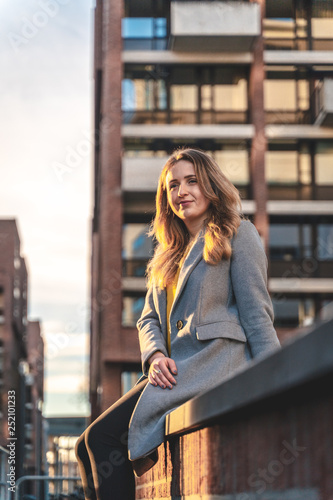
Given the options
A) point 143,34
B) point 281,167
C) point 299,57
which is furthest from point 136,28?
point 281,167

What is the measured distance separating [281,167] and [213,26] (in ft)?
18.6

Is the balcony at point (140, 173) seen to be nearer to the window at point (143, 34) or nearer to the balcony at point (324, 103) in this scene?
the window at point (143, 34)

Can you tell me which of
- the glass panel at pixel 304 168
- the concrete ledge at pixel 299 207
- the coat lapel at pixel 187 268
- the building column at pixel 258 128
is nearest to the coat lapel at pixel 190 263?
the coat lapel at pixel 187 268

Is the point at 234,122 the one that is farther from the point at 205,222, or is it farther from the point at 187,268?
the point at 187,268

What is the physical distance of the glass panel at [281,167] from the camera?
30953 millimetres

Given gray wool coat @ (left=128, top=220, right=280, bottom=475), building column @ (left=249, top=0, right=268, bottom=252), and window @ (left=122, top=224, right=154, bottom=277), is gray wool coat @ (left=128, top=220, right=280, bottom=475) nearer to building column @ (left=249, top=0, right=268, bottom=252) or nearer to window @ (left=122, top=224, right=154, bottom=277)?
window @ (left=122, top=224, right=154, bottom=277)

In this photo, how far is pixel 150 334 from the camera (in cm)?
365

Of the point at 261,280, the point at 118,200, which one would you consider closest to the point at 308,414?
the point at 261,280

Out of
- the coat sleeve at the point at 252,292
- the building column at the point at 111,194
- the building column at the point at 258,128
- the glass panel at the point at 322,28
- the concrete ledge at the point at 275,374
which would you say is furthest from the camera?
the glass panel at the point at 322,28

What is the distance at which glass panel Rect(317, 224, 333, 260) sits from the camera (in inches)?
1195

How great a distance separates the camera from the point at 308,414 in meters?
1.76

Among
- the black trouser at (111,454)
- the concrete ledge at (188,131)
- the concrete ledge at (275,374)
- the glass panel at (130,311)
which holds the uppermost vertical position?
the concrete ledge at (188,131)

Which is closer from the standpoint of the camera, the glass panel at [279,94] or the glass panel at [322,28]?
the glass panel at [322,28]

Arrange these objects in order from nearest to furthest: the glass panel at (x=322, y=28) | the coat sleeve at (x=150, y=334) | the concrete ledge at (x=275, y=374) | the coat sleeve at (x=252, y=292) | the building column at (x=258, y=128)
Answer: the concrete ledge at (x=275, y=374)
the coat sleeve at (x=252, y=292)
the coat sleeve at (x=150, y=334)
the building column at (x=258, y=128)
the glass panel at (x=322, y=28)
